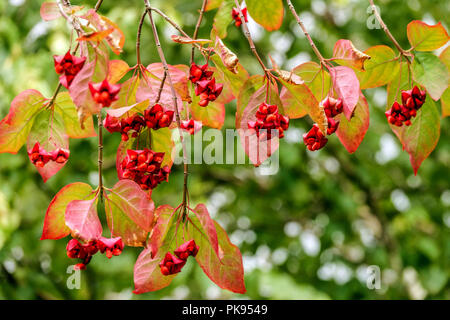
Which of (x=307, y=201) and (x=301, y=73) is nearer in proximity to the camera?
(x=301, y=73)

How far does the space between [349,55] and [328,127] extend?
0.27ft

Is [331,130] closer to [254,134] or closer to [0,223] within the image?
[254,134]

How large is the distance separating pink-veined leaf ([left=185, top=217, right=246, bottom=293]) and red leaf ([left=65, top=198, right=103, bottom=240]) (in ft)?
0.31

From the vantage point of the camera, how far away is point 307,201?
2.45 metres

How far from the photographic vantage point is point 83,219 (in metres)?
0.48

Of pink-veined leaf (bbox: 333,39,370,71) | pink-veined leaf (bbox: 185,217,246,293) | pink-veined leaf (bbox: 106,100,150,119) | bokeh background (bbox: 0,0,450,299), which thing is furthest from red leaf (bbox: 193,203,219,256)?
bokeh background (bbox: 0,0,450,299)

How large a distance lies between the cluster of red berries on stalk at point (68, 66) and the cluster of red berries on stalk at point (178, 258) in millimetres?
188

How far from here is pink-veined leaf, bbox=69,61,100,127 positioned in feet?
1.36

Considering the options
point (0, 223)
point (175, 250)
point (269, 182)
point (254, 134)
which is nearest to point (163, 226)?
point (175, 250)

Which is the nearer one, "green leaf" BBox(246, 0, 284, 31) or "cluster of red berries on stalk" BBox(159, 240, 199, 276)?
"cluster of red berries on stalk" BBox(159, 240, 199, 276)

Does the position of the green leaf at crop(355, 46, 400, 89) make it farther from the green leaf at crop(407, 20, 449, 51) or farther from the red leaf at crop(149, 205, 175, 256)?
the red leaf at crop(149, 205, 175, 256)

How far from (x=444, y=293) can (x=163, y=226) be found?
201cm

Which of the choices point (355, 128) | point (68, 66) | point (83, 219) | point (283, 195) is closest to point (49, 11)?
point (68, 66)

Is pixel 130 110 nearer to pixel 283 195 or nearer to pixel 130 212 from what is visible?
pixel 130 212
